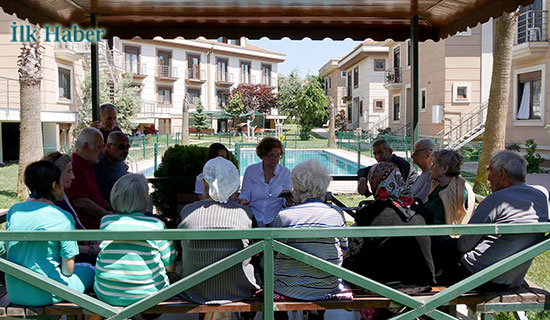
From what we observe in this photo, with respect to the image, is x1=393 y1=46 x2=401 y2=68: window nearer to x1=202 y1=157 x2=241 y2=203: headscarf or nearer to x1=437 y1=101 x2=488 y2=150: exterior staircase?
x1=437 y1=101 x2=488 y2=150: exterior staircase

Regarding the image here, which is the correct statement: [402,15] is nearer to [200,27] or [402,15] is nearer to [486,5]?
[486,5]

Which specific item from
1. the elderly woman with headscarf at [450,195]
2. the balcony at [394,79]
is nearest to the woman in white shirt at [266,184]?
the elderly woman with headscarf at [450,195]

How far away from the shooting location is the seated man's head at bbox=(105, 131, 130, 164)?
15.3 ft

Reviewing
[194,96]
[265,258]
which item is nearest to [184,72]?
[194,96]

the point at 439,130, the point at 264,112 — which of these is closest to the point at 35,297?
the point at 439,130

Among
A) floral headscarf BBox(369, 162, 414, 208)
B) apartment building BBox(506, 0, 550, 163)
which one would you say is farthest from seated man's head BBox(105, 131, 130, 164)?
apartment building BBox(506, 0, 550, 163)

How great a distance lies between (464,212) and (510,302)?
757mm

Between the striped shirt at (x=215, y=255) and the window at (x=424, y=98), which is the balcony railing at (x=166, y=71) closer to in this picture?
the window at (x=424, y=98)

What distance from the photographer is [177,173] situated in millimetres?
6062

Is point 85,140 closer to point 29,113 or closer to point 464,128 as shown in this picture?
point 29,113

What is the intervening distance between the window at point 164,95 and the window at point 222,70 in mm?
6263

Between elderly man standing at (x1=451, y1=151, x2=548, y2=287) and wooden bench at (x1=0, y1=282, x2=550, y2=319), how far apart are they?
0.12m

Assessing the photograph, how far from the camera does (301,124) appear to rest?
47.0 metres

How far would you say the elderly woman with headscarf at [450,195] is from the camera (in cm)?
347
